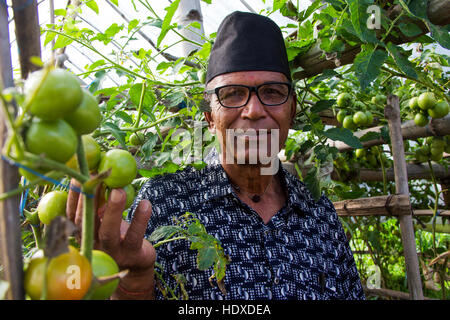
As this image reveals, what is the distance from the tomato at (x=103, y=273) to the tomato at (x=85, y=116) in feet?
0.45

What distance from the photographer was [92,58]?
8.16 m

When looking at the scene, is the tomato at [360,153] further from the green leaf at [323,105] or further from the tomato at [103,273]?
the tomato at [103,273]

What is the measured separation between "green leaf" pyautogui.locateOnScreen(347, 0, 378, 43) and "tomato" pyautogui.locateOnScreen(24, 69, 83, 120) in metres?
0.93

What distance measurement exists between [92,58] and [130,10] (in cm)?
271

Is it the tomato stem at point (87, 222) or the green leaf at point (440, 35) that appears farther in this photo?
the green leaf at point (440, 35)

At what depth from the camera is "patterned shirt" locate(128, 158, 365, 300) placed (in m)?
1.22

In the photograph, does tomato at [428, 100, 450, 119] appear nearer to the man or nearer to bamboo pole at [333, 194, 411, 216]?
bamboo pole at [333, 194, 411, 216]

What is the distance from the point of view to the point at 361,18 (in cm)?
106

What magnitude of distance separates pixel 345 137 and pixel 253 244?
1.77ft

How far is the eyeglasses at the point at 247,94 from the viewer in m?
1.29

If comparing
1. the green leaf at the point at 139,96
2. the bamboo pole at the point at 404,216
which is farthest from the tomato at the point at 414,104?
the green leaf at the point at 139,96

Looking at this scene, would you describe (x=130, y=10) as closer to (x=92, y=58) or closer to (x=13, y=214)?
(x=92, y=58)

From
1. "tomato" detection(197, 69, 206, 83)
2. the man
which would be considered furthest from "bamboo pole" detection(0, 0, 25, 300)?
"tomato" detection(197, 69, 206, 83)
